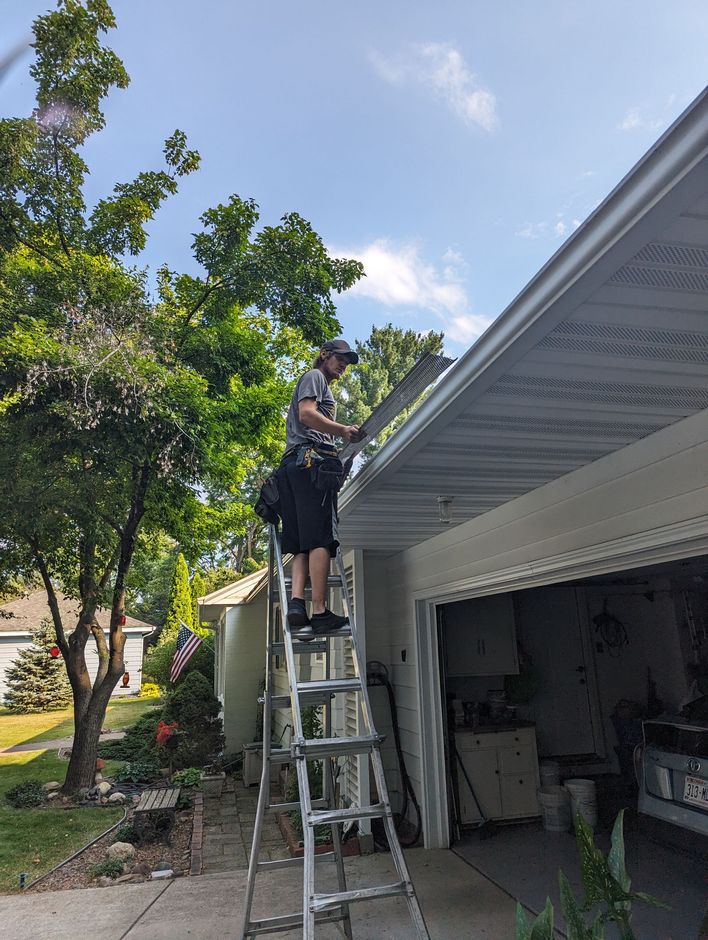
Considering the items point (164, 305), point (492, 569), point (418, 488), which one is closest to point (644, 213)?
point (418, 488)

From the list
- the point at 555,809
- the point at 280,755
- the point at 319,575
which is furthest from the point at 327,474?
the point at 555,809

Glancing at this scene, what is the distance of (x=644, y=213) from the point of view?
1469 mm

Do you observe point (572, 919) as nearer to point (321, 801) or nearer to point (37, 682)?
point (321, 801)

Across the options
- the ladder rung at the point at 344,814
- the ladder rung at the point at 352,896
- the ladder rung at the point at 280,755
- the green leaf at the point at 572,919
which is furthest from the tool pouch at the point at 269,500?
the green leaf at the point at 572,919

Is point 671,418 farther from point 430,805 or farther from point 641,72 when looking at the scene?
point 641,72

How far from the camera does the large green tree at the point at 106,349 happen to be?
7508mm

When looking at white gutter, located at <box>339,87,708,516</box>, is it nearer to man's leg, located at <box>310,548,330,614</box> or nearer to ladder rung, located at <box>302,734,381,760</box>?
man's leg, located at <box>310,548,330,614</box>

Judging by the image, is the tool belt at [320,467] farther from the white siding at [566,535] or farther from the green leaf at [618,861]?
the green leaf at [618,861]

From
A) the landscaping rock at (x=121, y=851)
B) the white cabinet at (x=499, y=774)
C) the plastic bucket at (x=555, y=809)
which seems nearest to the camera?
the landscaping rock at (x=121, y=851)

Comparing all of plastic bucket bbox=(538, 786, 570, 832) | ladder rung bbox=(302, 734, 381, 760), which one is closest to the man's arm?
ladder rung bbox=(302, 734, 381, 760)

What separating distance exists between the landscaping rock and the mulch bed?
6 centimetres

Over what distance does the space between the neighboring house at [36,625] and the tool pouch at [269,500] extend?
705 inches

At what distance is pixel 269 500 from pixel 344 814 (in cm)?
175

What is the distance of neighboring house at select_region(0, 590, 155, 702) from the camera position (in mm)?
19734
